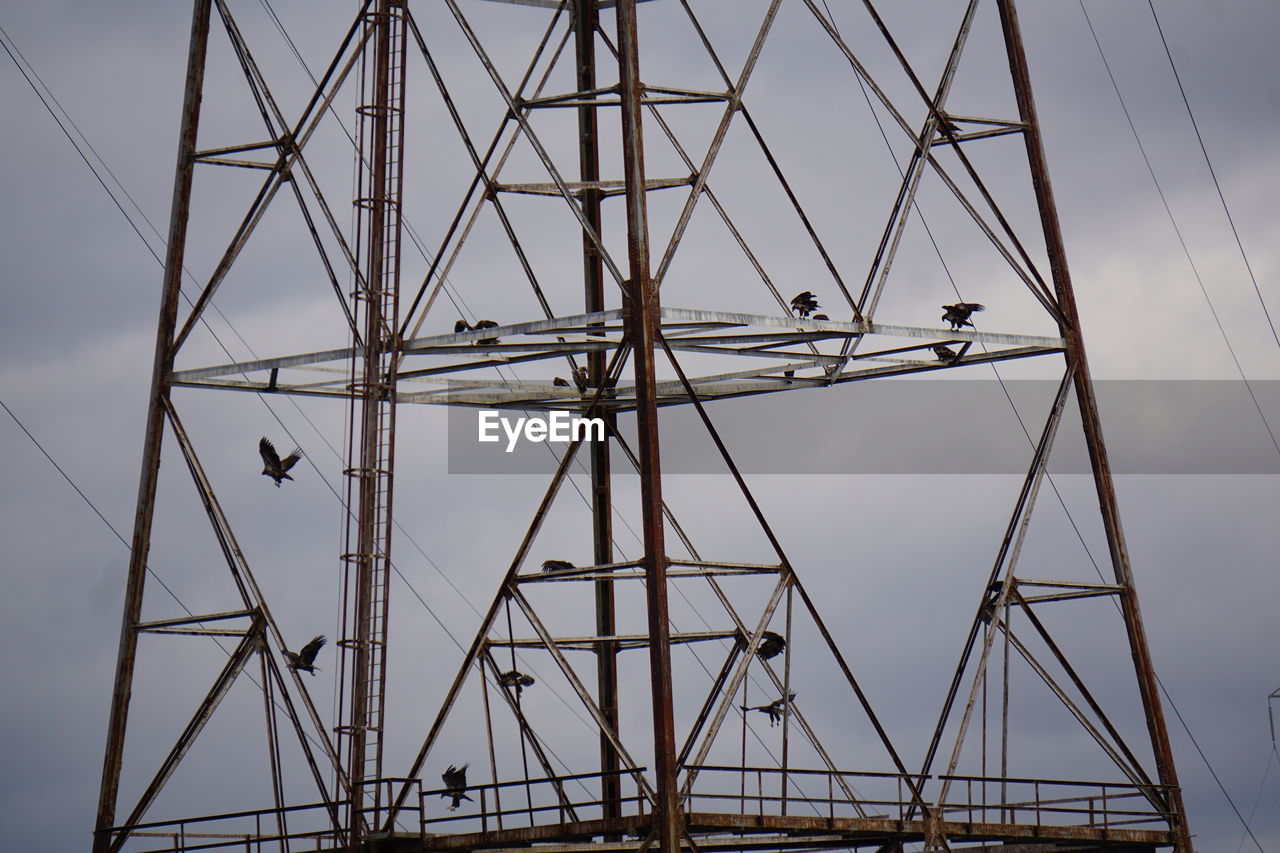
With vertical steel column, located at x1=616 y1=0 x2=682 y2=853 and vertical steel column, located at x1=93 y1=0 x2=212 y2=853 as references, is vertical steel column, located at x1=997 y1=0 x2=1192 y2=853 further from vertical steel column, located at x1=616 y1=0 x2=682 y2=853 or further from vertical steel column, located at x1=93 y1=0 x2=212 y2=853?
vertical steel column, located at x1=93 y1=0 x2=212 y2=853

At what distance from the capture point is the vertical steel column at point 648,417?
43.4 meters

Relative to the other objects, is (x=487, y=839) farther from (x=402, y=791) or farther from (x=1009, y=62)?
(x=1009, y=62)

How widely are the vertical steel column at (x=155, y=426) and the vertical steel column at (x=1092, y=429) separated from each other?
18.7 m

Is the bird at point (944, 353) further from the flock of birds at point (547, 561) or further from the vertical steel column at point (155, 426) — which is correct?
the vertical steel column at point (155, 426)

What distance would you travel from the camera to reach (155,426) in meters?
52.8

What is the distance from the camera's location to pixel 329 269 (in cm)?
5375

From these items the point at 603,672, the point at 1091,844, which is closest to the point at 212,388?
the point at 603,672

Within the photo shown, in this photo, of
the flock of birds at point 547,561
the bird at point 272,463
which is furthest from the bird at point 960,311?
the bird at point 272,463

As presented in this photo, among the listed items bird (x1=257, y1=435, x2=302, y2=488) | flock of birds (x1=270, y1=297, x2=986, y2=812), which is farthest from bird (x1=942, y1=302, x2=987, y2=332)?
bird (x1=257, y1=435, x2=302, y2=488)

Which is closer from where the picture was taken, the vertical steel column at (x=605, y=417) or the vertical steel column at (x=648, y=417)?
the vertical steel column at (x=648, y=417)

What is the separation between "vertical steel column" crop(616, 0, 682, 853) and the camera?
43.4m

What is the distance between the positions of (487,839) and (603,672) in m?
10.7

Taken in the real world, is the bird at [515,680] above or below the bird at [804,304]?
below

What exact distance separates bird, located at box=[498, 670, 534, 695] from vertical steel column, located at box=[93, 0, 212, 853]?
8.11m
